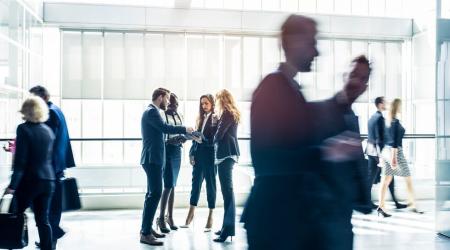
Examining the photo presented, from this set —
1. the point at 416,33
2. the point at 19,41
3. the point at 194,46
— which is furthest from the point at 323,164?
the point at 416,33

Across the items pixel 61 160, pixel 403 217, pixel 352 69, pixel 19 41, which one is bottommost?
pixel 403 217

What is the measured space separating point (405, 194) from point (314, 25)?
271 inches

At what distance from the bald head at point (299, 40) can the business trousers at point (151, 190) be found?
10.8 feet

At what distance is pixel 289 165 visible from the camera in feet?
4.90

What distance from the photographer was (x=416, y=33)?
12641mm

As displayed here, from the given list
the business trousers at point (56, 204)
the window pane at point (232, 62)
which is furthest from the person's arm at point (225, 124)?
the window pane at point (232, 62)

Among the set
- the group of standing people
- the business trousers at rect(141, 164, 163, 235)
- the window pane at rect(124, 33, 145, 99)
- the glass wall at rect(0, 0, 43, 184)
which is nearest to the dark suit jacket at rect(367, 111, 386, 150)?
the group of standing people

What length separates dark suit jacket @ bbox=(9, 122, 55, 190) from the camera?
3.73 m

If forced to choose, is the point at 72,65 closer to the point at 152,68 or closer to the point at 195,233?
the point at 152,68

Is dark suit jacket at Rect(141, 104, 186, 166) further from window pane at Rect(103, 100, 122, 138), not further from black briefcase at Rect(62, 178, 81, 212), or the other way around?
window pane at Rect(103, 100, 122, 138)

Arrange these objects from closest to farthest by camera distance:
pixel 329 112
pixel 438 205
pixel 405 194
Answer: pixel 329 112
pixel 438 205
pixel 405 194

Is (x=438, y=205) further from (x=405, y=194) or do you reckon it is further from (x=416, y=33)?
(x=416, y=33)

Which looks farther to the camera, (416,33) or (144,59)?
(144,59)

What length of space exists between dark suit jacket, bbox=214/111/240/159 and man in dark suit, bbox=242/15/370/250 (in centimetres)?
333
